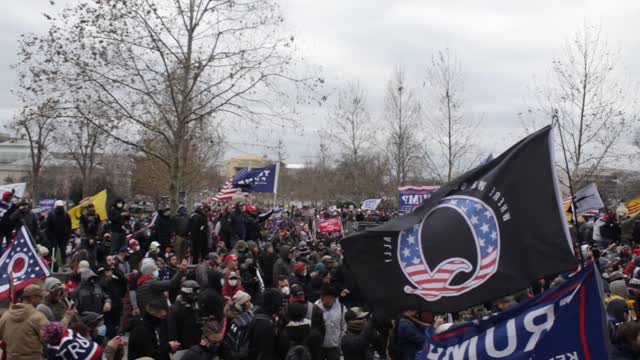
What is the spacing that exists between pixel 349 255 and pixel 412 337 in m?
1.78

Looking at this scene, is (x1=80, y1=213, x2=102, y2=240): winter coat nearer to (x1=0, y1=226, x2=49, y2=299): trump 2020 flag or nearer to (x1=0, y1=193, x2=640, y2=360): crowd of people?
(x1=0, y1=193, x2=640, y2=360): crowd of people

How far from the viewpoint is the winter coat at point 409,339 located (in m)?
6.60

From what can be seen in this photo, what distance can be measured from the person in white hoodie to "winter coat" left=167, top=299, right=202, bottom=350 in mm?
1696

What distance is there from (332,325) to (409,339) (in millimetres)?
2066

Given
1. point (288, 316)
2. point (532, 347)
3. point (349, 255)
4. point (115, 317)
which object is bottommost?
point (115, 317)

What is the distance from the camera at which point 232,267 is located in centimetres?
1041

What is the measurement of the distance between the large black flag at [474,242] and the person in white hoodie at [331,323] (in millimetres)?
3408

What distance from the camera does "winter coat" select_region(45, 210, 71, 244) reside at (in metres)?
15.7

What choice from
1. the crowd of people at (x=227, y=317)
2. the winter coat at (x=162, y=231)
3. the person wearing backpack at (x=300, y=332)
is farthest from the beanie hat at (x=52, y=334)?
the winter coat at (x=162, y=231)

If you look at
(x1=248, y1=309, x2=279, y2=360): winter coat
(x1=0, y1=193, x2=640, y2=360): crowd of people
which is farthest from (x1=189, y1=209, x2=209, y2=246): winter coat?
(x1=248, y1=309, x2=279, y2=360): winter coat

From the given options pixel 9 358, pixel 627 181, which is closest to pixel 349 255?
pixel 9 358

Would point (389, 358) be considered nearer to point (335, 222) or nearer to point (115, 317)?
point (115, 317)

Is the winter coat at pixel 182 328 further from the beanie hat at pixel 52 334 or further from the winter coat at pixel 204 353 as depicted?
the beanie hat at pixel 52 334

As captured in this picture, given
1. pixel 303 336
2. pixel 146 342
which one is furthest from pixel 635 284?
pixel 146 342
